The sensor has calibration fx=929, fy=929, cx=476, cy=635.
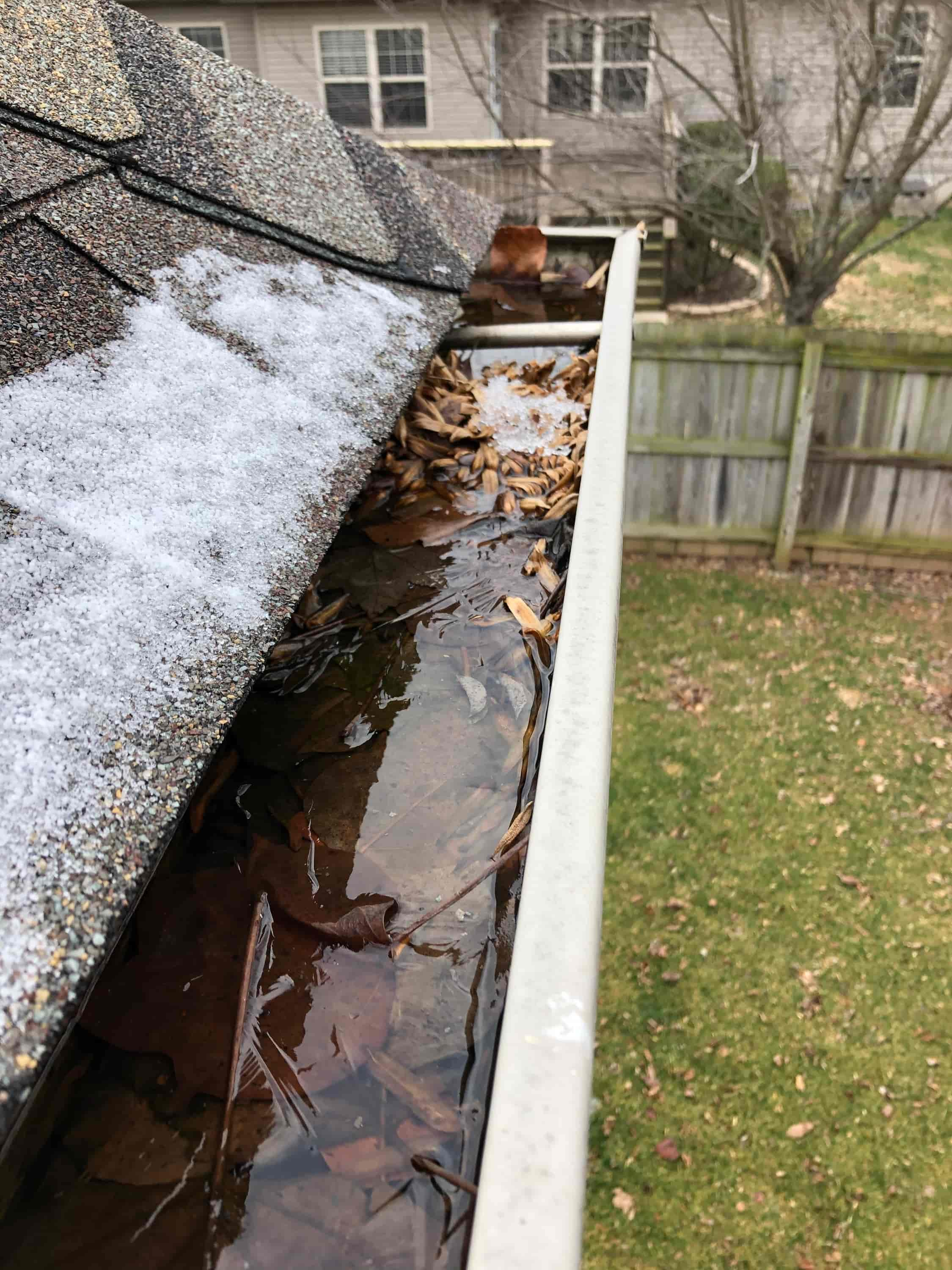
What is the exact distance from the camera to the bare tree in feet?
26.6

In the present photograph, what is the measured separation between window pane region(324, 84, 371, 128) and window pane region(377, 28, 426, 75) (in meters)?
0.46

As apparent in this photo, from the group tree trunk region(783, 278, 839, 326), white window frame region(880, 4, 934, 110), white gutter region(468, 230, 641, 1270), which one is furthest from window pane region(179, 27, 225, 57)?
white gutter region(468, 230, 641, 1270)

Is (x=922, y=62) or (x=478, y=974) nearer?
(x=478, y=974)

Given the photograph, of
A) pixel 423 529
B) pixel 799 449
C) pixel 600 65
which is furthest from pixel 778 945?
pixel 600 65

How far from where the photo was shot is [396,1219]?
93cm

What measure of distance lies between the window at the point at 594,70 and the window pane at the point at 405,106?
2.16m

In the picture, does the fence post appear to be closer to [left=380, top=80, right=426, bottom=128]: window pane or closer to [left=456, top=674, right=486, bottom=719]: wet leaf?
[left=456, top=674, right=486, bottom=719]: wet leaf

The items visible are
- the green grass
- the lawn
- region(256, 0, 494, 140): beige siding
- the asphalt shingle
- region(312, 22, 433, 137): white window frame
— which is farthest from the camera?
region(312, 22, 433, 137): white window frame

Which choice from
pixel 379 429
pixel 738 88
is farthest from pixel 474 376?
pixel 738 88

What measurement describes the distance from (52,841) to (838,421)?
797 centimetres

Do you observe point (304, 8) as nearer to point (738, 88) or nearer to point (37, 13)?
point (738, 88)

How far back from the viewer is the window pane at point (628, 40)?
8633 millimetres

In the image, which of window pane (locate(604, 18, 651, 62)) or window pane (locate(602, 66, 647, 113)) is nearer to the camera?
window pane (locate(604, 18, 651, 62))

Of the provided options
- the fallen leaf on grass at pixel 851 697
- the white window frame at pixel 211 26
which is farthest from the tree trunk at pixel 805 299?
the white window frame at pixel 211 26
